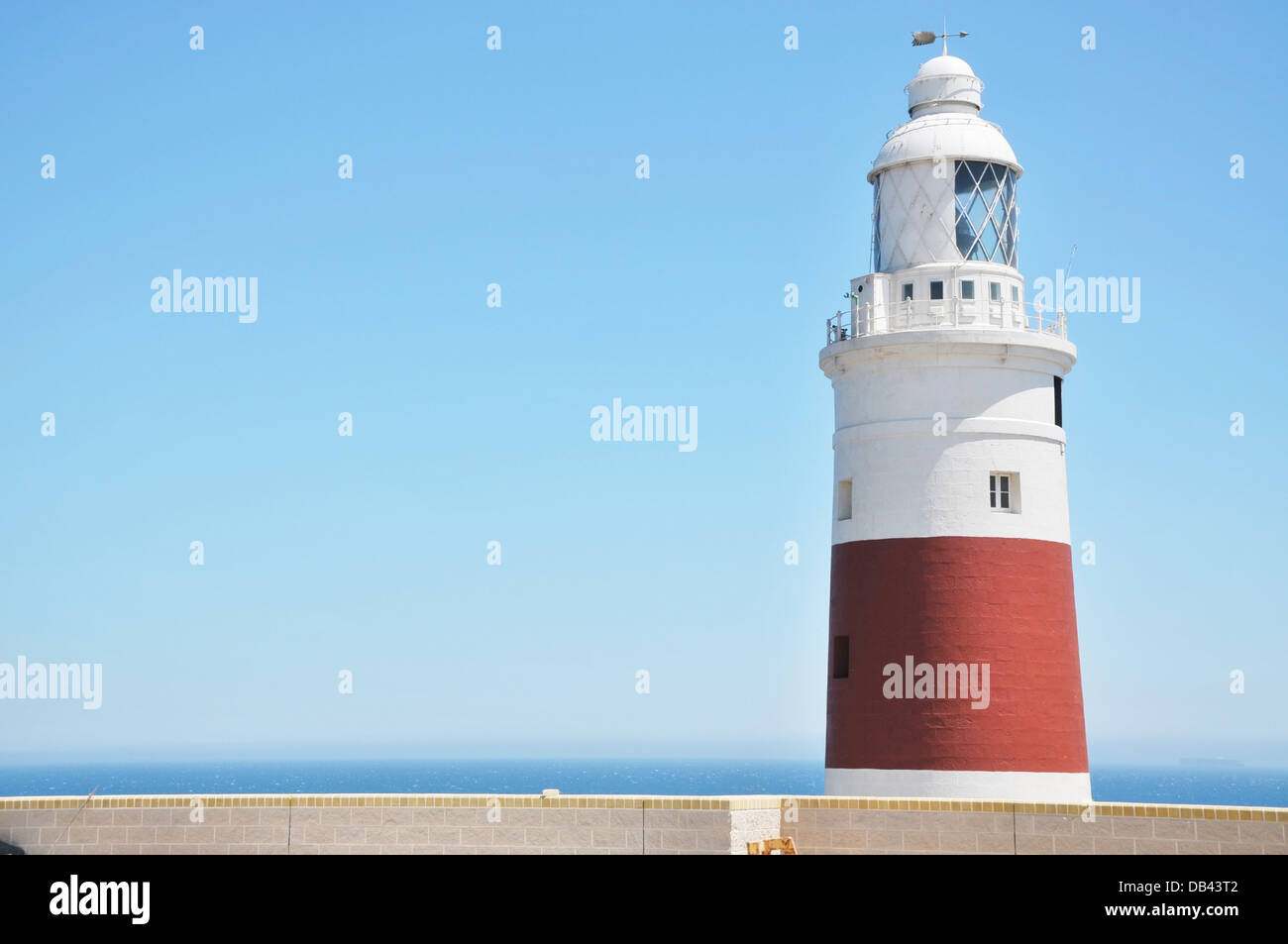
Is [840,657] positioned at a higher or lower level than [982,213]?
lower

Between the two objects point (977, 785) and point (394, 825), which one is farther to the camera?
point (977, 785)

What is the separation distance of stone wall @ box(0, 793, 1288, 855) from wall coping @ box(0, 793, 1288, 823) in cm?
2

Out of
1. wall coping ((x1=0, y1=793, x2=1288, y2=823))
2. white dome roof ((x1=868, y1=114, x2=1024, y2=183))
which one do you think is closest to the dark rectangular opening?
wall coping ((x1=0, y1=793, x2=1288, y2=823))

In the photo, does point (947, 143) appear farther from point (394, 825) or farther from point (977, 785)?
point (394, 825)

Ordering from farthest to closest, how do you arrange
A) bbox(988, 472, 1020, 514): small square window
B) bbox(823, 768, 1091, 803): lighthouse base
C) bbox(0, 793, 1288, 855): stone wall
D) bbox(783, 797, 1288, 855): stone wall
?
bbox(988, 472, 1020, 514): small square window → bbox(823, 768, 1091, 803): lighthouse base → bbox(0, 793, 1288, 855): stone wall → bbox(783, 797, 1288, 855): stone wall

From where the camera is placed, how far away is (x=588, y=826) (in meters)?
18.6

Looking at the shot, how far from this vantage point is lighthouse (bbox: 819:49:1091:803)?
72.1 feet

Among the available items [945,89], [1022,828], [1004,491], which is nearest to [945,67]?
[945,89]

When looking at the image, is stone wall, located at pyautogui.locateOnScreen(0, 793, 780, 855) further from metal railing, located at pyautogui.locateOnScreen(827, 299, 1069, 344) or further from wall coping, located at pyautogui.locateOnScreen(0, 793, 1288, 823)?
metal railing, located at pyautogui.locateOnScreen(827, 299, 1069, 344)

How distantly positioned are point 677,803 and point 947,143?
34.2ft
